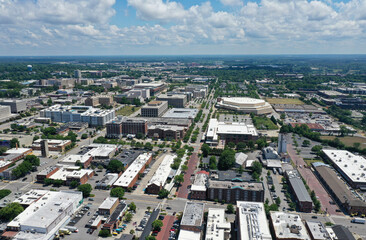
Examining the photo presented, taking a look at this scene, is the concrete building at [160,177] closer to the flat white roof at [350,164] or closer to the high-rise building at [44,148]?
the high-rise building at [44,148]

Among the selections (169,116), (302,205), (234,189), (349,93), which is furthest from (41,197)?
(349,93)

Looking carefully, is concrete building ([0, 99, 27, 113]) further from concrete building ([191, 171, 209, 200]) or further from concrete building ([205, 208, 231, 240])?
concrete building ([205, 208, 231, 240])

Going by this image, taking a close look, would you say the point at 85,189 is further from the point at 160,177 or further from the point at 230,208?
the point at 230,208

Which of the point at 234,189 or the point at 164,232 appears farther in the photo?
the point at 234,189

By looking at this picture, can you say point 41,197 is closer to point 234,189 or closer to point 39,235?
point 39,235

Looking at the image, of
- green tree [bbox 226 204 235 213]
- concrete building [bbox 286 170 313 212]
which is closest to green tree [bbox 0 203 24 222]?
green tree [bbox 226 204 235 213]

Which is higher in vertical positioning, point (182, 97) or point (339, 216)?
point (182, 97)

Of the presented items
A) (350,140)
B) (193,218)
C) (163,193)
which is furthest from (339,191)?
(350,140)

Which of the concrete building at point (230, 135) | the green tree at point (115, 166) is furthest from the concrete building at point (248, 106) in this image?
the green tree at point (115, 166)
